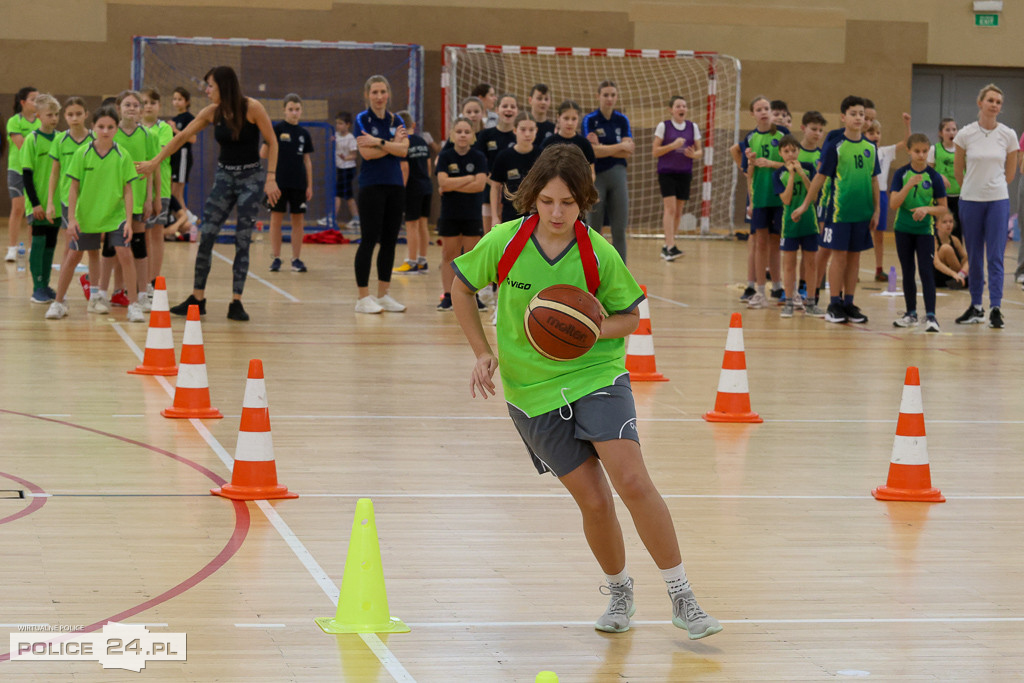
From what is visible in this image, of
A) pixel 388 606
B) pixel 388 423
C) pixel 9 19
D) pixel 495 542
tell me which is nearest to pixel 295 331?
pixel 388 423

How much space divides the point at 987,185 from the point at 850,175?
4.33 ft

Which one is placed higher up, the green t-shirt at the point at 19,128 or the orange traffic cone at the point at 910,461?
the green t-shirt at the point at 19,128

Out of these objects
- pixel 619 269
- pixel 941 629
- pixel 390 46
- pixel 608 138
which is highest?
pixel 390 46

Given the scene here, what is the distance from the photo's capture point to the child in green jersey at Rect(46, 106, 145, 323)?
11.3m

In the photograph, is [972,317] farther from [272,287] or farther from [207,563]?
[207,563]

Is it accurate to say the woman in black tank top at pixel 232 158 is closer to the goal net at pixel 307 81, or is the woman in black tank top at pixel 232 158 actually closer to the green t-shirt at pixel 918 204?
the green t-shirt at pixel 918 204

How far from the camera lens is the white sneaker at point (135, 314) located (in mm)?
11445

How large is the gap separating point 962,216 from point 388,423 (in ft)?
24.2

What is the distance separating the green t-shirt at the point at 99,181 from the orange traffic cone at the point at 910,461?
741 cm

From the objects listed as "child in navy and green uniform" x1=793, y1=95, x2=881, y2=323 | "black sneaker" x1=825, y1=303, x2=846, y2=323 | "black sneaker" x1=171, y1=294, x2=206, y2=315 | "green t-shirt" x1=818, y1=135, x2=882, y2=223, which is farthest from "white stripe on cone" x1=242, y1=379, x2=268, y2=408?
"black sneaker" x1=825, y1=303, x2=846, y2=323

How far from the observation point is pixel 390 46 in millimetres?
22703

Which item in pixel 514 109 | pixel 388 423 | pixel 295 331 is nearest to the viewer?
pixel 388 423

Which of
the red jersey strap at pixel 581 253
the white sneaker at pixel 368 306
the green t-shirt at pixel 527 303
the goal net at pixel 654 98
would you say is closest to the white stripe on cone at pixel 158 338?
the white sneaker at pixel 368 306

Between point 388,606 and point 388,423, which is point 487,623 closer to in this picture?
point 388,606
